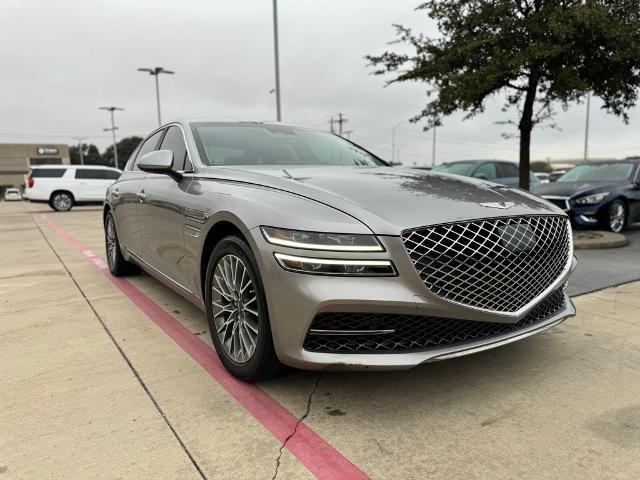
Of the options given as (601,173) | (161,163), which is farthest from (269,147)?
(601,173)

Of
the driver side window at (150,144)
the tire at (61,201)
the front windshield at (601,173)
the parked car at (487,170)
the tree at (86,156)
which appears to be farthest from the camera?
the tree at (86,156)

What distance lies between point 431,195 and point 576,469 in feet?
4.72

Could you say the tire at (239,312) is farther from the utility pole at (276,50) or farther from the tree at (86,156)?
the tree at (86,156)

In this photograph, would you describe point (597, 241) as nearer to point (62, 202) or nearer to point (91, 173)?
point (91, 173)

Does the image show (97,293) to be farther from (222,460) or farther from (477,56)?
(477,56)

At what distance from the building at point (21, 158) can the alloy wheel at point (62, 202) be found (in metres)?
72.2

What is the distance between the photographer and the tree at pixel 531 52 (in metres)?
6.95

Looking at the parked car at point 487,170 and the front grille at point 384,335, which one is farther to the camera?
the parked car at point 487,170

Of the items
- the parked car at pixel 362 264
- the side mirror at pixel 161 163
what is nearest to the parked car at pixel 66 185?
the side mirror at pixel 161 163

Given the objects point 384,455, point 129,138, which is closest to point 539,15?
point 384,455

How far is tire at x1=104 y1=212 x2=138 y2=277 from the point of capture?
5.59 meters

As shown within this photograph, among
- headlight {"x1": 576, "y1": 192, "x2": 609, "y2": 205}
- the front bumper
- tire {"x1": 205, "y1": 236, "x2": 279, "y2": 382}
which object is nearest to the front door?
headlight {"x1": 576, "y1": 192, "x2": 609, "y2": 205}

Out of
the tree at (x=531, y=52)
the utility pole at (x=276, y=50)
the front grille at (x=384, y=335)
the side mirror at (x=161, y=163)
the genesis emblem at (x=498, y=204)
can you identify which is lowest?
the front grille at (x=384, y=335)

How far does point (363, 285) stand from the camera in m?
2.29
